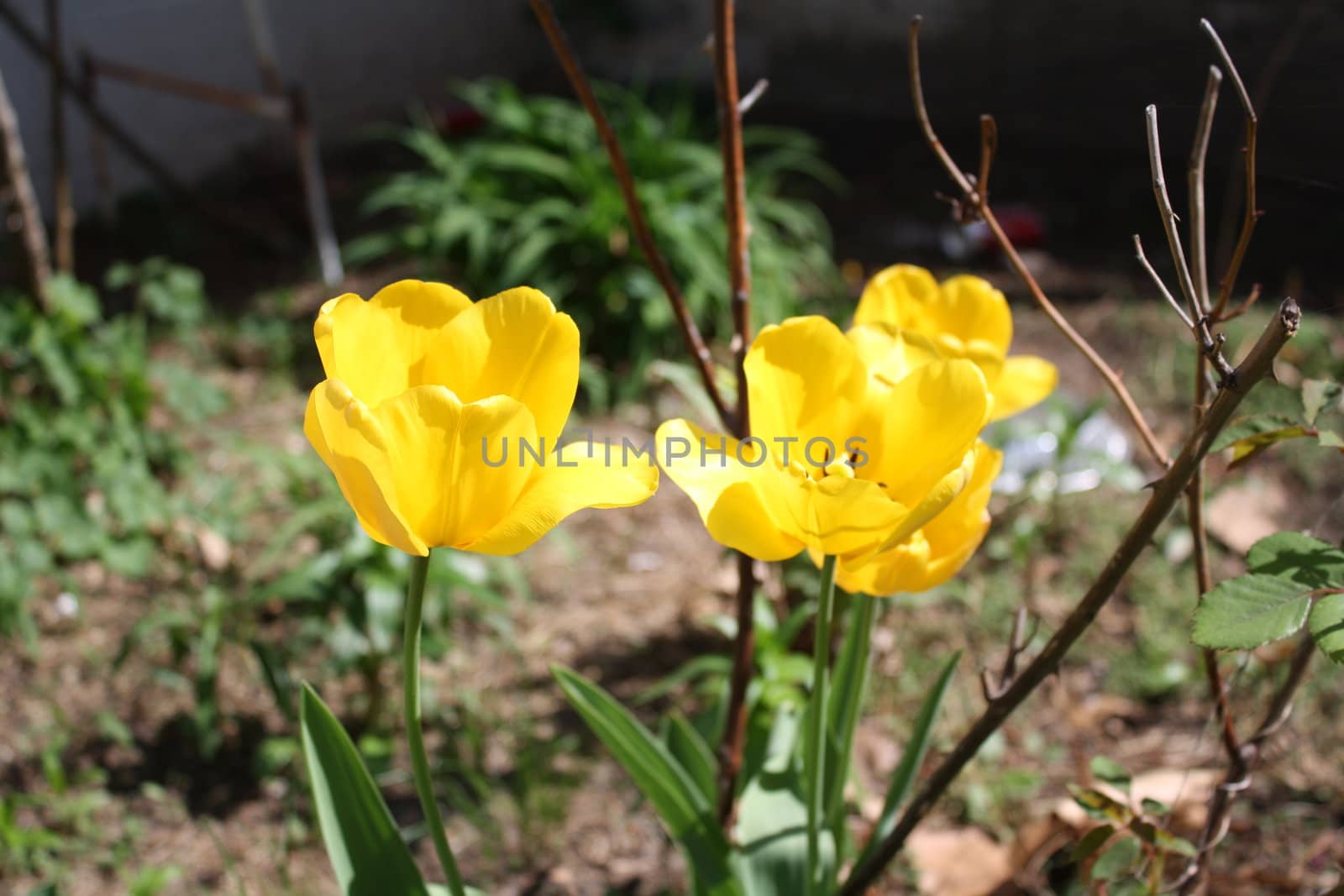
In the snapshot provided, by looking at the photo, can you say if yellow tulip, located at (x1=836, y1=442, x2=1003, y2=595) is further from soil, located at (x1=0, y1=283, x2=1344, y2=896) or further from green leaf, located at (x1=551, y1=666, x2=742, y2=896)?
soil, located at (x1=0, y1=283, x2=1344, y2=896)

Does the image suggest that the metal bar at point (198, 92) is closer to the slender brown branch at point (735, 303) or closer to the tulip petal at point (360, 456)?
the slender brown branch at point (735, 303)

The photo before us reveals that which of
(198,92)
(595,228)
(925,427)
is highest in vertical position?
(198,92)

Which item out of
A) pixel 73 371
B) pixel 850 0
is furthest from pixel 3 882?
pixel 850 0

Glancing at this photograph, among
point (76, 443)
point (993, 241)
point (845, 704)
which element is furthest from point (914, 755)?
point (993, 241)

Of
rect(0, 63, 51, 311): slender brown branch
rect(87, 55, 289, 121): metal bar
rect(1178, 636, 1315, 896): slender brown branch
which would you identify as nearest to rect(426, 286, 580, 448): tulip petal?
rect(1178, 636, 1315, 896): slender brown branch

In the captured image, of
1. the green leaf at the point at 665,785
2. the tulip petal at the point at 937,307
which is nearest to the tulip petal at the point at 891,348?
the tulip petal at the point at 937,307

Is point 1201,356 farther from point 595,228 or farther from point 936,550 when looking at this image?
point 595,228

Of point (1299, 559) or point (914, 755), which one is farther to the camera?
point (914, 755)
